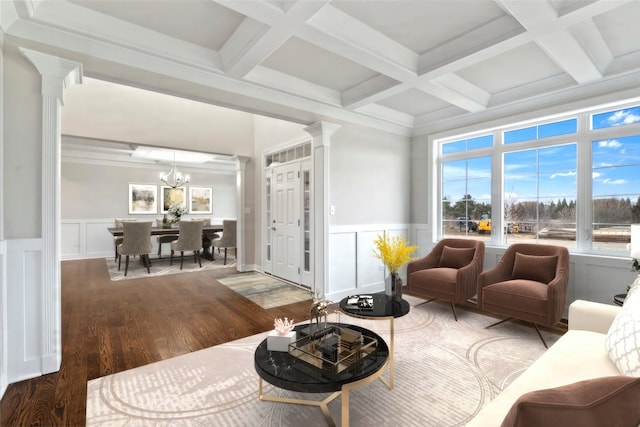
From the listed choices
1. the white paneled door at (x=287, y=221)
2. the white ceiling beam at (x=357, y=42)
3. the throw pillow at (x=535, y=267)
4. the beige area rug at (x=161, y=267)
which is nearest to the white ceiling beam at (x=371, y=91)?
the white ceiling beam at (x=357, y=42)

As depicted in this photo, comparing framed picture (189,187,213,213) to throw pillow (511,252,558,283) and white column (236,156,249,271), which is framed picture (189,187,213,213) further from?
throw pillow (511,252,558,283)

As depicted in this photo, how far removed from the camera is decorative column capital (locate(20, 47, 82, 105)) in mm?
2238

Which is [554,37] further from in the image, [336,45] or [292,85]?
[292,85]

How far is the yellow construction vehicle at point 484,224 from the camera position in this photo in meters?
4.27

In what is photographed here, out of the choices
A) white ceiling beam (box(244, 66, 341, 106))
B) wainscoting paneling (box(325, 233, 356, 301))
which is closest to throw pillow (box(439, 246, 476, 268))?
wainscoting paneling (box(325, 233, 356, 301))

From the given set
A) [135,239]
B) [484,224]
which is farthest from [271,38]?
[135,239]

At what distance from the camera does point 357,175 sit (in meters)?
4.41

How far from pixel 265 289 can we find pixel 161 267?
10.2 feet

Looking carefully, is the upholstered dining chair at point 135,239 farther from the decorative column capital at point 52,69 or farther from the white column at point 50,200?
the decorative column capital at point 52,69

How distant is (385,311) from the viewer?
7.52 ft

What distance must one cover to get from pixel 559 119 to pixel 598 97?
16.8 inches

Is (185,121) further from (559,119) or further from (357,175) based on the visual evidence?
(559,119)

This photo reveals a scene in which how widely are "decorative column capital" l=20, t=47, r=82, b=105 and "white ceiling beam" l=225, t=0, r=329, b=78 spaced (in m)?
1.22

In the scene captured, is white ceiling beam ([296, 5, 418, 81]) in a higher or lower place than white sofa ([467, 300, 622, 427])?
higher
